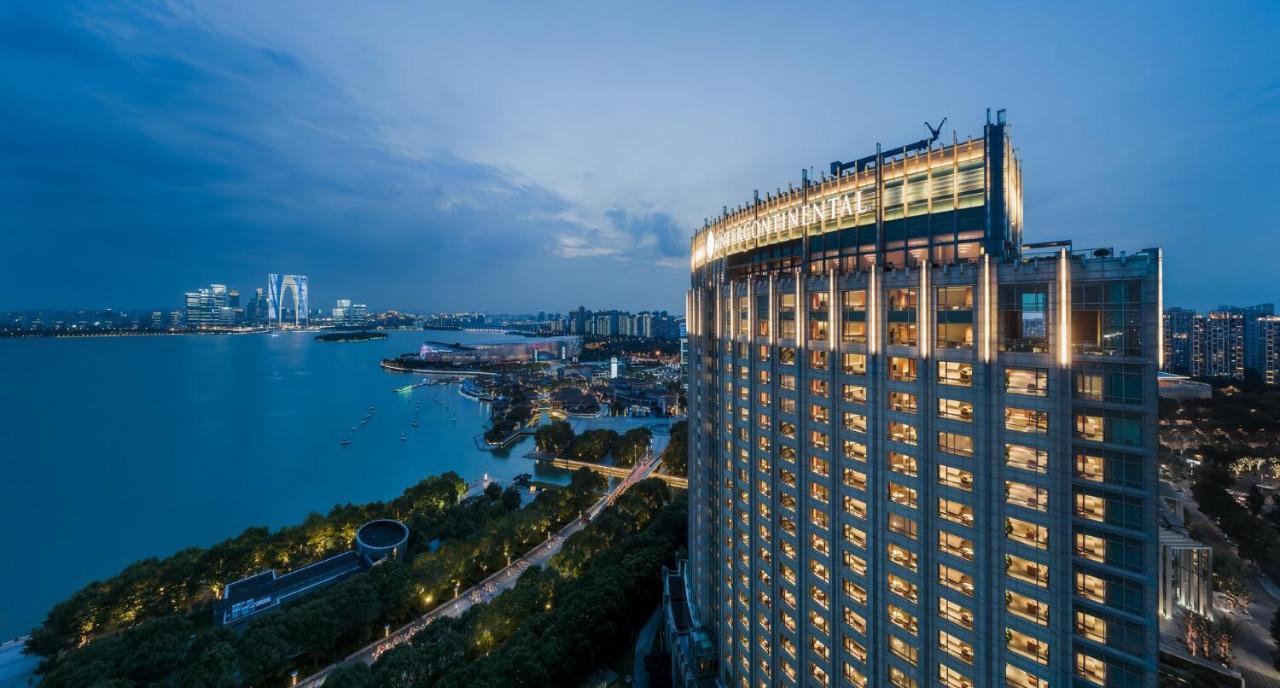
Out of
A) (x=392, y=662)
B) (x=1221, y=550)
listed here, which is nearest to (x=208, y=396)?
(x=392, y=662)

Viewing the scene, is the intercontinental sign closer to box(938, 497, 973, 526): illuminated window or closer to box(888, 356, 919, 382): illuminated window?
box(888, 356, 919, 382): illuminated window

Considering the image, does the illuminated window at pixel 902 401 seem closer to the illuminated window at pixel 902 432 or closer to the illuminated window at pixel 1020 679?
the illuminated window at pixel 902 432

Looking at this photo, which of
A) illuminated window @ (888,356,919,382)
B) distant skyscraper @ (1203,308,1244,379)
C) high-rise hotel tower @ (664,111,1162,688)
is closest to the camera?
high-rise hotel tower @ (664,111,1162,688)

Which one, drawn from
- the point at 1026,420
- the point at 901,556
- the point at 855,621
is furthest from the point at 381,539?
the point at 1026,420

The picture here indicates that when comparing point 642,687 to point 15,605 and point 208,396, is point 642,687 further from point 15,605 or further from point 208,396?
point 208,396

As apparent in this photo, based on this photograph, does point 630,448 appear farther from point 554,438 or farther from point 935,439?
point 935,439

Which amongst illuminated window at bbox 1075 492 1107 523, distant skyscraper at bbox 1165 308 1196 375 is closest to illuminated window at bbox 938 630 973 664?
illuminated window at bbox 1075 492 1107 523
